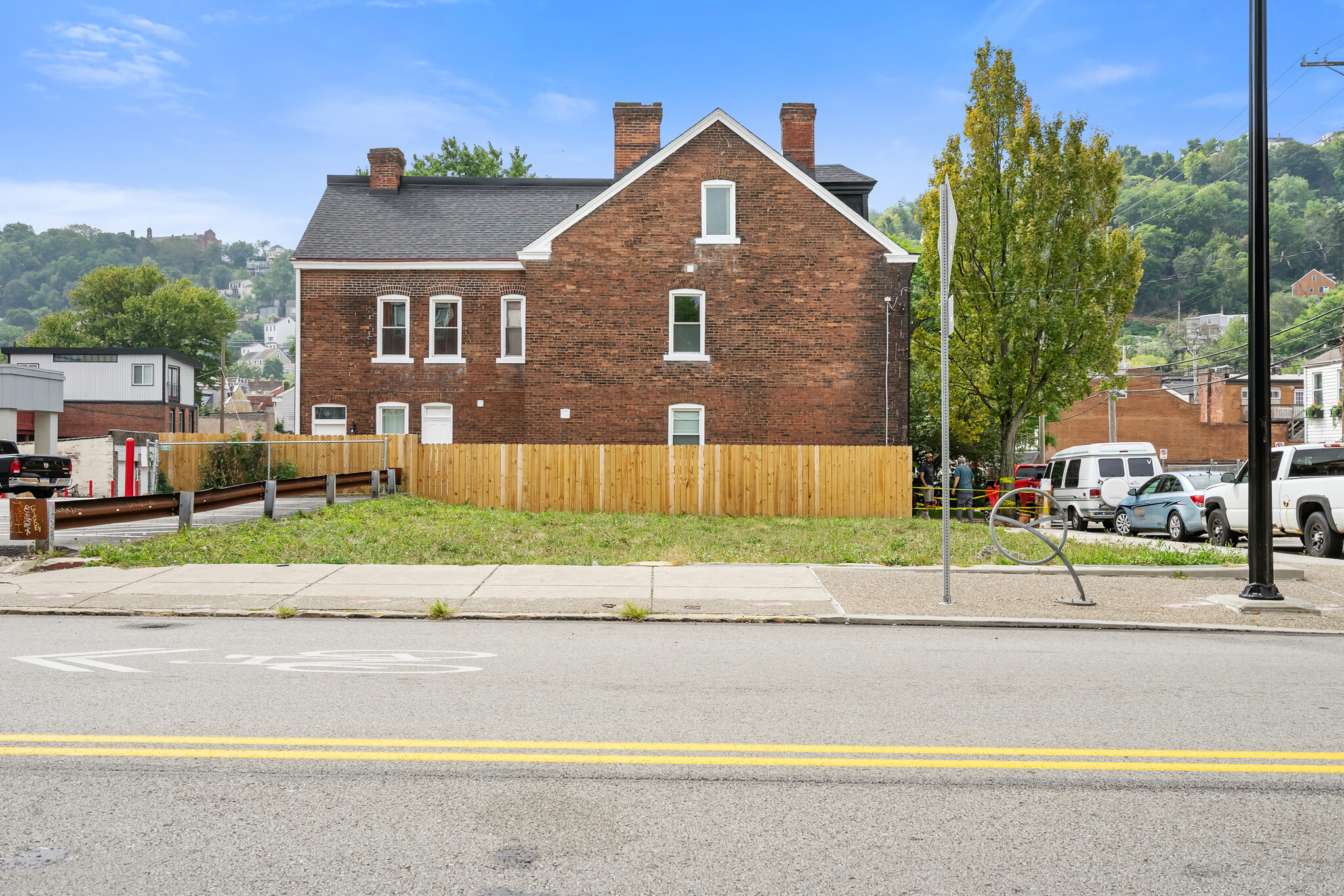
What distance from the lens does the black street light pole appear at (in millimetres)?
10562

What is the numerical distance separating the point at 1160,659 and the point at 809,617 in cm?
304

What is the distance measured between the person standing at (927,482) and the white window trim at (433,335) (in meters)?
14.3

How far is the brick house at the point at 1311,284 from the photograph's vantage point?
420 feet

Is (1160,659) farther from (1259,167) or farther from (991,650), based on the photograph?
(1259,167)

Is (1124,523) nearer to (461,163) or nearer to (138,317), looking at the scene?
(461,163)

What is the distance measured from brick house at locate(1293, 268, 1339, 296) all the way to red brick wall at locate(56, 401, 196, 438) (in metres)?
129

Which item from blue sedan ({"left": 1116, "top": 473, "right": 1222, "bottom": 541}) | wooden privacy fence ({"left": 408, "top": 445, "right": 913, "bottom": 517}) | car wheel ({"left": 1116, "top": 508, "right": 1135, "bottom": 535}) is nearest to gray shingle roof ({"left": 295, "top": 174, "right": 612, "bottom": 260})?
wooden privacy fence ({"left": 408, "top": 445, "right": 913, "bottom": 517})

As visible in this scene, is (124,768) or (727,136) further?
(727,136)

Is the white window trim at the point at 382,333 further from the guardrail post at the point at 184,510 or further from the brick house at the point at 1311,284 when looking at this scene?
the brick house at the point at 1311,284

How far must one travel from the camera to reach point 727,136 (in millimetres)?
28047

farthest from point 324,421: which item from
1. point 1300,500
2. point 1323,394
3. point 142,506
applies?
point 1323,394

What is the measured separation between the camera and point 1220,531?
19.8 meters

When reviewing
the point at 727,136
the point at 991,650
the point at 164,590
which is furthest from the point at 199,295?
the point at 991,650

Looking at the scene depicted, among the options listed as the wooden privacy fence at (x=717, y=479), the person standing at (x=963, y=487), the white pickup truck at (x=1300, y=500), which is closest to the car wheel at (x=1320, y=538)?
the white pickup truck at (x=1300, y=500)
